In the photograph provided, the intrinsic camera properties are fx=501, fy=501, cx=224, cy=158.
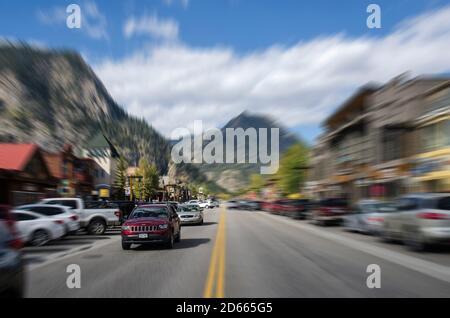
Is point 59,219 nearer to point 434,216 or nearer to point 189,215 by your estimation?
point 189,215

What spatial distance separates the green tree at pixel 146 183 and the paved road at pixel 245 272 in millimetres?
76993

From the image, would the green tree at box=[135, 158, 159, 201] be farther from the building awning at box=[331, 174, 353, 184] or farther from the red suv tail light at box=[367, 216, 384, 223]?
the red suv tail light at box=[367, 216, 384, 223]

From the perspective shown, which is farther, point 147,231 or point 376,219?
point 376,219

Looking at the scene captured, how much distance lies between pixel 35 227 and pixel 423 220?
13.6 m

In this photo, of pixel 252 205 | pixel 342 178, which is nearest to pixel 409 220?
pixel 342 178

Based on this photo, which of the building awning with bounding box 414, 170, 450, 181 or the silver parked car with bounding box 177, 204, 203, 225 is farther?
the building awning with bounding box 414, 170, 450, 181

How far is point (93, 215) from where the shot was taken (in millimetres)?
24891

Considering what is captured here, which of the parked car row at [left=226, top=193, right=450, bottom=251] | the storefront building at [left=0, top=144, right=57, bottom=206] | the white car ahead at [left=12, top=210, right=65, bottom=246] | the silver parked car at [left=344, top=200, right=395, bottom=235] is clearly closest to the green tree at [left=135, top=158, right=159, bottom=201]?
the storefront building at [left=0, top=144, right=57, bottom=206]

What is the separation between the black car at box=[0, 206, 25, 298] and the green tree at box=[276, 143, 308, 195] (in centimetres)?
8594

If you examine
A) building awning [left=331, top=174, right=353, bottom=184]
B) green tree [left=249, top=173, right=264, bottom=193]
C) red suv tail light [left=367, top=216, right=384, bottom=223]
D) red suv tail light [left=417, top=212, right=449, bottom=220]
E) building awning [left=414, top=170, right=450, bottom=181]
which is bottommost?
red suv tail light [left=367, top=216, right=384, bottom=223]

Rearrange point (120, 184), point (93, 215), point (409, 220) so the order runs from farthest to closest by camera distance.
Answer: point (120, 184)
point (93, 215)
point (409, 220)

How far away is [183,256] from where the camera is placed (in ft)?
46.5

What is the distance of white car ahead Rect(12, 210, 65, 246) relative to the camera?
18422 mm
